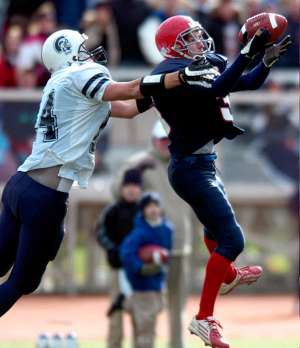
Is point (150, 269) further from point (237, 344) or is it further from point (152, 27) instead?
point (152, 27)

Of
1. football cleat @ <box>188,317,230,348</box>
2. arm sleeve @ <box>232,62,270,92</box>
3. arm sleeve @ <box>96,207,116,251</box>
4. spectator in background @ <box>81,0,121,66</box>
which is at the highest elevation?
spectator in background @ <box>81,0,121,66</box>

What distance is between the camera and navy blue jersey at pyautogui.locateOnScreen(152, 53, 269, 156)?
9766 mm

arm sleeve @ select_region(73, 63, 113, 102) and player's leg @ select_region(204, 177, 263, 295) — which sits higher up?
arm sleeve @ select_region(73, 63, 113, 102)

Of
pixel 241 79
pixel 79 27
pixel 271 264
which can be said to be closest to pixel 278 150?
pixel 271 264

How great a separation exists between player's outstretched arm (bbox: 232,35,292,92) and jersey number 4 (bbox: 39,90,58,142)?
1.19 m

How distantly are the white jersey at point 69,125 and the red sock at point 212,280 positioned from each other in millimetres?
1004

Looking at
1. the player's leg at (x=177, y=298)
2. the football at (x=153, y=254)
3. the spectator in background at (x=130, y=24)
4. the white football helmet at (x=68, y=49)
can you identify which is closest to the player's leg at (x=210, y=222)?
the white football helmet at (x=68, y=49)

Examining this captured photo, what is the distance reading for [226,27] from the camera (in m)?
18.0

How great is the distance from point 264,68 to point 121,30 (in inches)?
320

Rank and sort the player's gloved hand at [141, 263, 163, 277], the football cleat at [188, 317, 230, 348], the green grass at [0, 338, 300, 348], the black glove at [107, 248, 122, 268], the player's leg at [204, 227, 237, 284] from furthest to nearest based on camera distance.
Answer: the green grass at [0, 338, 300, 348]
the black glove at [107, 248, 122, 268]
the player's gloved hand at [141, 263, 163, 277]
the player's leg at [204, 227, 237, 284]
the football cleat at [188, 317, 230, 348]

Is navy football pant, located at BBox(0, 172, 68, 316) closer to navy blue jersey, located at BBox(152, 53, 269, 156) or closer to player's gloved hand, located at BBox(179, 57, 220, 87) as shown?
navy blue jersey, located at BBox(152, 53, 269, 156)

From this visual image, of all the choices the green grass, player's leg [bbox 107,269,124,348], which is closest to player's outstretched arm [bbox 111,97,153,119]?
player's leg [bbox 107,269,124,348]

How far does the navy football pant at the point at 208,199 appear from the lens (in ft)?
32.3

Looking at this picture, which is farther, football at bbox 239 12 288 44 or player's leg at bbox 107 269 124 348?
player's leg at bbox 107 269 124 348
